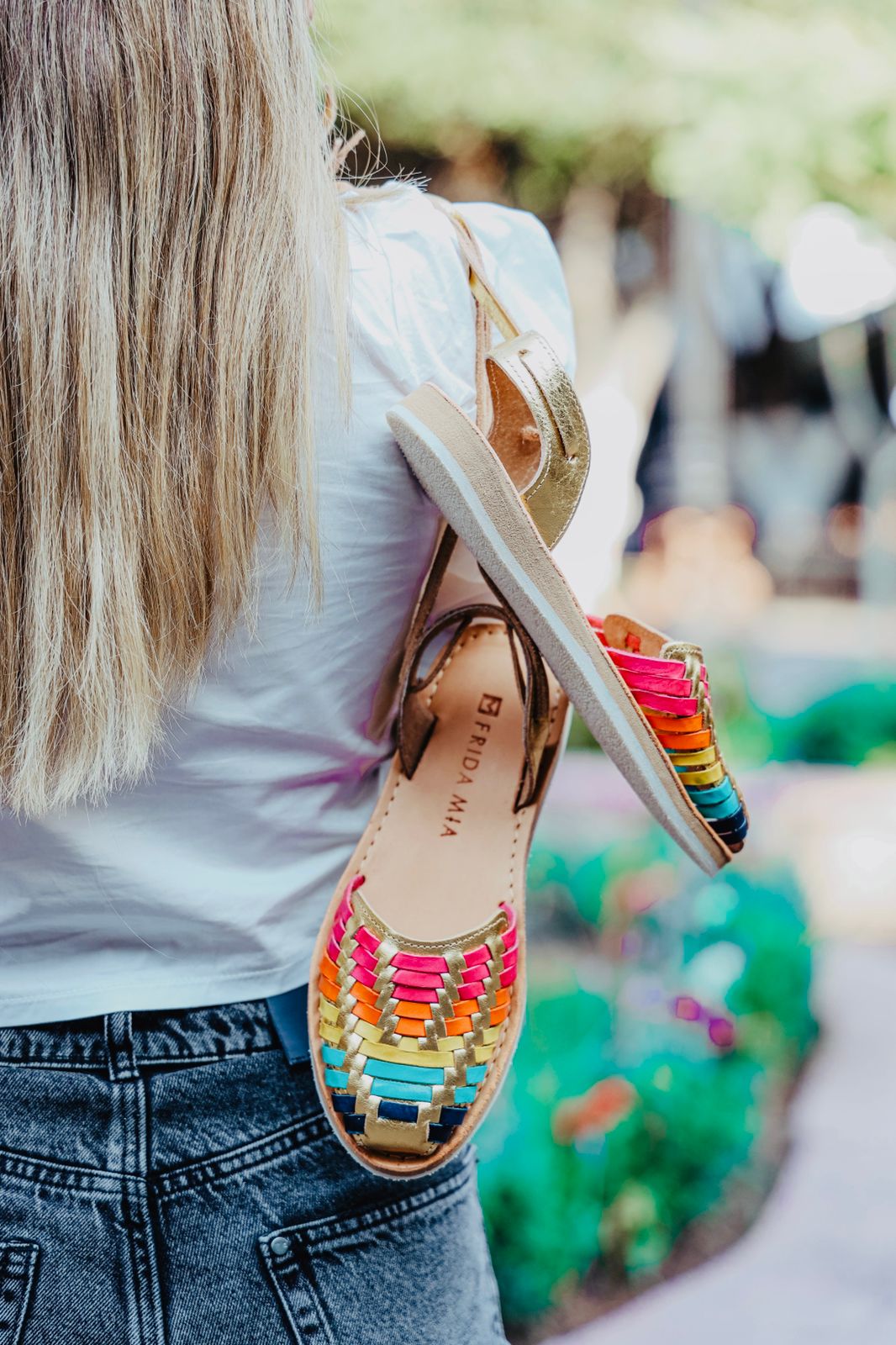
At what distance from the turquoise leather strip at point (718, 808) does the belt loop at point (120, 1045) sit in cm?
45

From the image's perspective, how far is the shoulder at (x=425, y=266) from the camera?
0.87 m

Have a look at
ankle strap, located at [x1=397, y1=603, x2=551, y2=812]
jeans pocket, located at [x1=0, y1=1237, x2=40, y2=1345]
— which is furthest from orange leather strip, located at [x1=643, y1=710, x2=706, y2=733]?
jeans pocket, located at [x1=0, y1=1237, x2=40, y2=1345]

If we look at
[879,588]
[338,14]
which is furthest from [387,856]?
[879,588]

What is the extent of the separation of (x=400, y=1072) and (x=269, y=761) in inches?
9.6

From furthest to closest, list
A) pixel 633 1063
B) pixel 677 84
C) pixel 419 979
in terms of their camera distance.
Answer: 1. pixel 677 84
2. pixel 633 1063
3. pixel 419 979

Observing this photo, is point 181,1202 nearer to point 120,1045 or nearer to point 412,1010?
point 120,1045

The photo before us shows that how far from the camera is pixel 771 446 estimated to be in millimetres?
8156

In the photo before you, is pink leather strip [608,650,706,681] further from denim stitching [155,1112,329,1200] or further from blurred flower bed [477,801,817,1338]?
blurred flower bed [477,801,817,1338]

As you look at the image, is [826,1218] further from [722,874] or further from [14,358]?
[14,358]

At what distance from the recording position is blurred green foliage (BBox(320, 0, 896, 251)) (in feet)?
16.0

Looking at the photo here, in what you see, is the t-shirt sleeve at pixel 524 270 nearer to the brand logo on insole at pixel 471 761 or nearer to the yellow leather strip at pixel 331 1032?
the brand logo on insole at pixel 471 761

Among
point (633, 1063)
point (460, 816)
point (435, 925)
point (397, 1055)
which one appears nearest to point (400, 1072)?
point (397, 1055)

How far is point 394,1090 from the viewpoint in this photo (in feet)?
2.78

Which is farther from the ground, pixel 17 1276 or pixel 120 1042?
pixel 120 1042
